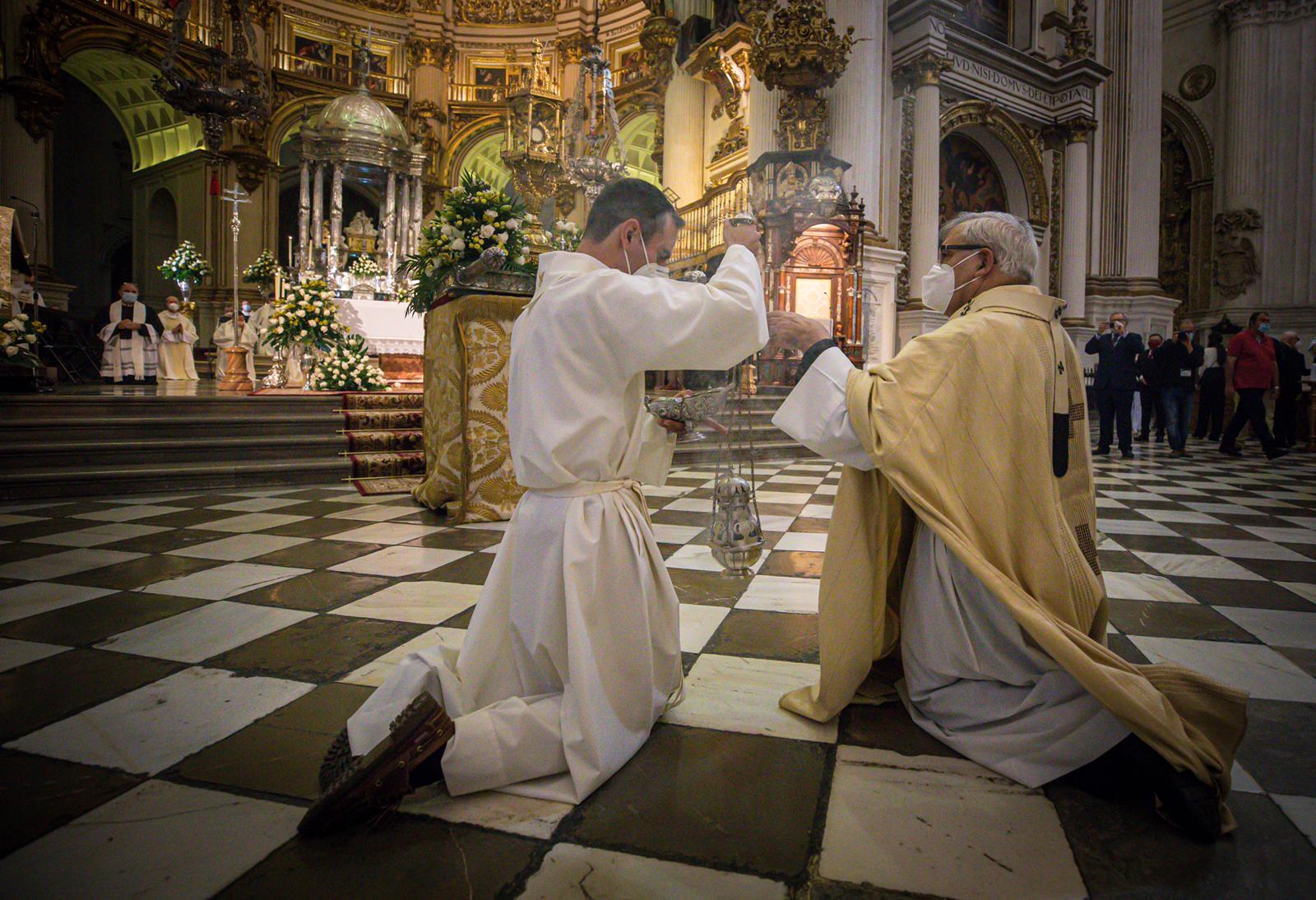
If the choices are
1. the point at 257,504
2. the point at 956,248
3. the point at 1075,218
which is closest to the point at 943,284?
the point at 956,248

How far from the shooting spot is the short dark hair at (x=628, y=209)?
62.1 inches

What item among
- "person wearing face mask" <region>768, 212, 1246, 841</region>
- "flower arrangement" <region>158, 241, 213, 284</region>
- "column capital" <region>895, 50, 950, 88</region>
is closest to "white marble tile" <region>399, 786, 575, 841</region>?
"person wearing face mask" <region>768, 212, 1246, 841</region>

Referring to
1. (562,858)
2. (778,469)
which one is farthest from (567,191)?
(562,858)

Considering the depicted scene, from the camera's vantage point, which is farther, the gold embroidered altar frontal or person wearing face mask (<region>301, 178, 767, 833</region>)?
the gold embroidered altar frontal

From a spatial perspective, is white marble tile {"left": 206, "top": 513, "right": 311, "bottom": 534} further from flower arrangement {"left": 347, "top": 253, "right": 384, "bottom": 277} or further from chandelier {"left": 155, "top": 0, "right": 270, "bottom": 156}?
chandelier {"left": 155, "top": 0, "right": 270, "bottom": 156}

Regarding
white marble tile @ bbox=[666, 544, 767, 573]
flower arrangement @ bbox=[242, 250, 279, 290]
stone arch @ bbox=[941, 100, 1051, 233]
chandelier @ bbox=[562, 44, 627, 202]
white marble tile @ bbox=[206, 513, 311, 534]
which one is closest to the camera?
white marble tile @ bbox=[666, 544, 767, 573]

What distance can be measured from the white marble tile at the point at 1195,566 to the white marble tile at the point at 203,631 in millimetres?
3745

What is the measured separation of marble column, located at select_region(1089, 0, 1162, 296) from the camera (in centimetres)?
1410

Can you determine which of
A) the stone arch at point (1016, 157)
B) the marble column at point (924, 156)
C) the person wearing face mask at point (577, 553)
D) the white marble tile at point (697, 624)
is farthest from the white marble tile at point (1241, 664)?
the stone arch at point (1016, 157)

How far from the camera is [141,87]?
14.6 m

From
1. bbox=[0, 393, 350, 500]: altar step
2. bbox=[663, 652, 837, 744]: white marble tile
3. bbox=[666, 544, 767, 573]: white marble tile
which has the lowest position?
bbox=[663, 652, 837, 744]: white marble tile

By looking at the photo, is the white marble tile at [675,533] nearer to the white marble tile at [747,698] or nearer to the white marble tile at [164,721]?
the white marble tile at [747,698]

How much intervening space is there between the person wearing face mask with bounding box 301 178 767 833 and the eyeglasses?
579 mm

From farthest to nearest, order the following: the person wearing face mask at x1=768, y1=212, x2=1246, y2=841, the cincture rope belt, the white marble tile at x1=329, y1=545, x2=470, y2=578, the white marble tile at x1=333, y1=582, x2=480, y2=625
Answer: the white marble tile at x1=329, y1=545, x2=470, y2=578 < the white marble tile at x1=333, y1=582, x2=480, y2=625 < the cincture rope belt < the person wearing face mask at x1=768, y1=212, x2=1246, y2=841
